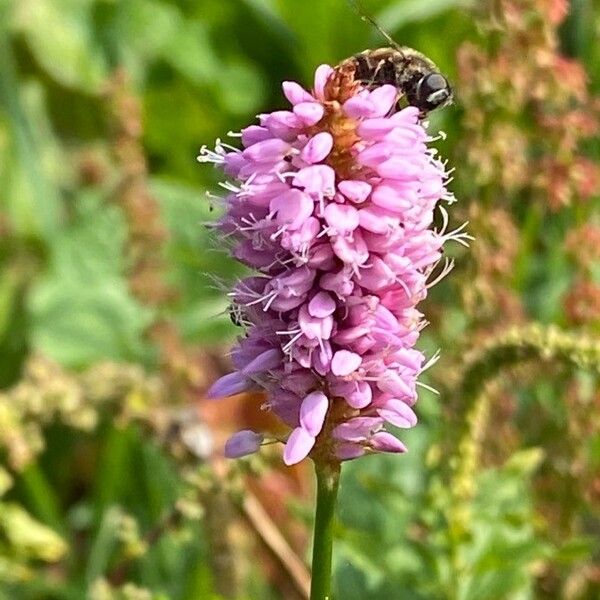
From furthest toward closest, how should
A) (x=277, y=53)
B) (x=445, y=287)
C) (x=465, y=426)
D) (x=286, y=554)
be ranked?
(x=277, y=53) < (x=445, y=287) < (x=286, y=554) < (x=465, y=426)

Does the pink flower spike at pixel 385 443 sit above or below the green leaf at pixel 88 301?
below

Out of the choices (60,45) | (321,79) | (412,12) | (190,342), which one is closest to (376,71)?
(321,79)

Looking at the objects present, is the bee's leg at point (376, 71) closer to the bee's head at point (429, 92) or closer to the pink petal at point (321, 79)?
the bee's head at point (429, 92)

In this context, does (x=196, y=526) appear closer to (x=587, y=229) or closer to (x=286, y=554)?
(x=286, y=554)

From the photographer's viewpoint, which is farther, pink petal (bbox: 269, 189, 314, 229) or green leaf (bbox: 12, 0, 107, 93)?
green leaf (bbox: 12, 0, 107, 93)

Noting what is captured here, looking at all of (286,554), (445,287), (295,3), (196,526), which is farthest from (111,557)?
(295,3)

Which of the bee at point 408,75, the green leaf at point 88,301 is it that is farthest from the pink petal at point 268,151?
the green leaf at point 88,301

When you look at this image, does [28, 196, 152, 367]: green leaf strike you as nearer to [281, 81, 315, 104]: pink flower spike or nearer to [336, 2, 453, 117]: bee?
[336, 2, 453, 117]: bee

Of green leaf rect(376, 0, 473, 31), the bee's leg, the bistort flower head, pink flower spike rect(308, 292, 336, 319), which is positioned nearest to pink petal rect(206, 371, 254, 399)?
the bistort flower head
